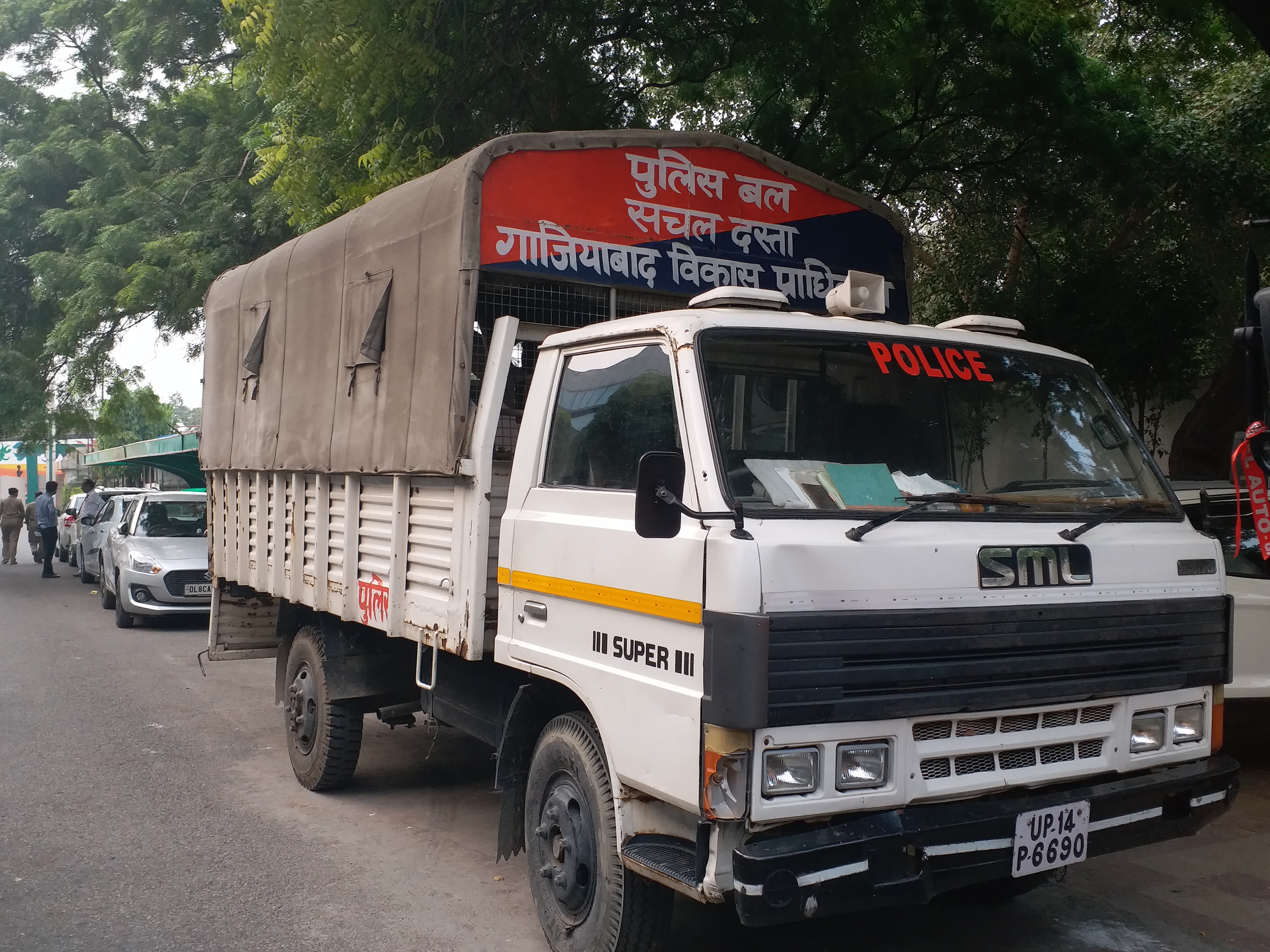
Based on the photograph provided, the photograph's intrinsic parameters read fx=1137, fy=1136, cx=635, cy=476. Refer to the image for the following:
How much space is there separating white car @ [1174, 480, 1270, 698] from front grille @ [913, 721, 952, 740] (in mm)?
3488

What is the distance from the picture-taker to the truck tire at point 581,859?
3.64m

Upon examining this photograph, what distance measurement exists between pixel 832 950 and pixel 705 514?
78.2 inches

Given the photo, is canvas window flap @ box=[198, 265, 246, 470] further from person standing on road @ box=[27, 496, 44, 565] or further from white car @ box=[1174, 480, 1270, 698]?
person standing on road @ box=[27, 496, 44, 565]

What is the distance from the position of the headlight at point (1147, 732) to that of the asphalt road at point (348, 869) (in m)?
0.96

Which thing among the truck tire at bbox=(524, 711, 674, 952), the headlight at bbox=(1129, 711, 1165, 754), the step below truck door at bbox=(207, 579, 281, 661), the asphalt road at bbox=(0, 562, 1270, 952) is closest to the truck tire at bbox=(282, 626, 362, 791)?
the asphalt road at bbox=(0, 562, 1270, 952)

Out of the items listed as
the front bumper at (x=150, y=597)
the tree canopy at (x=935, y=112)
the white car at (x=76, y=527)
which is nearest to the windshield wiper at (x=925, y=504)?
the tree canopy at (x=935, y=112)

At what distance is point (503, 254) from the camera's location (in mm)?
4711

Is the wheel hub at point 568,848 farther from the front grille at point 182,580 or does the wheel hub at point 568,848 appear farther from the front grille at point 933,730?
the front grille at point 182,580

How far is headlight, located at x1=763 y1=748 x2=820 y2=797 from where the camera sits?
3143 millimetres

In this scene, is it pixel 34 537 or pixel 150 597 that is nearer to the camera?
pixel 150 597

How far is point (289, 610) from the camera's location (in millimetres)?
6816

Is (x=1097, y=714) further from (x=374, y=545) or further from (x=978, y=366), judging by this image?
(x=374, y=545)

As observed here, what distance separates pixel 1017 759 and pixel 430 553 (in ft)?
8.17

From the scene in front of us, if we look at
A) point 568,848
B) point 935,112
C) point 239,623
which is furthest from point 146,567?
point 568,848
